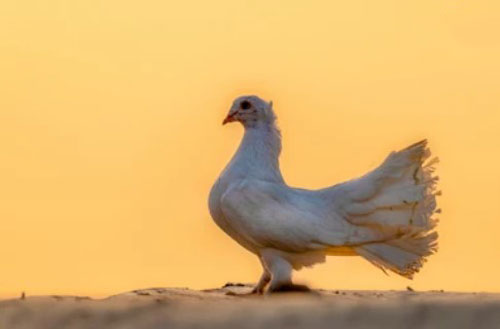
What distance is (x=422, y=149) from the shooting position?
16438 millimetres

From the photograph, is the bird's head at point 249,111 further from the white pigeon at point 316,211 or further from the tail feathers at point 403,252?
the tail feathers at point 403,252

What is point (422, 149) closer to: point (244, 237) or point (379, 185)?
point (379, 185)

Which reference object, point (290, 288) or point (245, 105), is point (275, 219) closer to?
point (290, 288)

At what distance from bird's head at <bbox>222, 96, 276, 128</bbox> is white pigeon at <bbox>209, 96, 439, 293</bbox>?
0.04 feet

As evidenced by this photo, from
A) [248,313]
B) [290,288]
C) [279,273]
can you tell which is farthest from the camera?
[279,273]

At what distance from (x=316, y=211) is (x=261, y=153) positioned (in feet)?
3.13

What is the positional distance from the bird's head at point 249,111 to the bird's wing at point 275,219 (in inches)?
31.8

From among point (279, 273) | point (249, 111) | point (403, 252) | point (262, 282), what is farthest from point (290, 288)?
point (249, 111)

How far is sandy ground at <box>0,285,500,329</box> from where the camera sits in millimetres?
11914

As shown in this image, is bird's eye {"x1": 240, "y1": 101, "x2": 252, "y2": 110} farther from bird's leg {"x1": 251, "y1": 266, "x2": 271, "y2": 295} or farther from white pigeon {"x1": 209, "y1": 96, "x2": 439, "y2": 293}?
bird's leg {"x1": 251, "y1": 266, "x2": 271, "y2": 295}

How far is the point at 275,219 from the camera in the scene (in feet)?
52.3

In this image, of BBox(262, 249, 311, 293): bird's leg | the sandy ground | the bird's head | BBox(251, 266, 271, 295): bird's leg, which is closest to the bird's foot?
BBox(262, 249, 311, 293): bird's leg

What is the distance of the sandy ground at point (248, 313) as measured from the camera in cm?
1191

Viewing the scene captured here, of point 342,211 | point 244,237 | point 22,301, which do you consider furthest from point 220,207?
point 22,301
